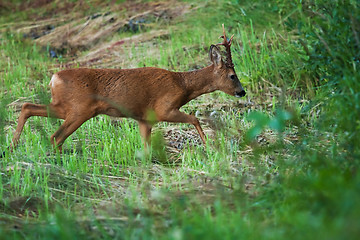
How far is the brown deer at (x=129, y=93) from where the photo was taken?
5309mm

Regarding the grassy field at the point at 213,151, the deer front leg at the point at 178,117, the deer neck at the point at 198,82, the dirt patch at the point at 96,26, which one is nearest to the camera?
the grassy field at the point at 213,151

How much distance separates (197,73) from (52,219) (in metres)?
3.27

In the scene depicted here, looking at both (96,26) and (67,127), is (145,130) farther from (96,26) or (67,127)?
(96,26)

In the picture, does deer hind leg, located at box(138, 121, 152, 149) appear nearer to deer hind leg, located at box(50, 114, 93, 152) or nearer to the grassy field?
the grassy field

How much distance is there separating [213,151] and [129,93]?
3.90 ft

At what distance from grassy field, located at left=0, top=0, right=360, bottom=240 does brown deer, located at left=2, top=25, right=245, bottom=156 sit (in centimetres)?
23

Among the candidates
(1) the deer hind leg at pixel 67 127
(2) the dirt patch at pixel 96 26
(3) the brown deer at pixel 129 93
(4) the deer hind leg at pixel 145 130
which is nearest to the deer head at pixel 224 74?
(3) the brown deer at pixel 129 93

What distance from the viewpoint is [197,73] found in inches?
236

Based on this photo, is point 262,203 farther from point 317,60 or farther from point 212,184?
point 317,60

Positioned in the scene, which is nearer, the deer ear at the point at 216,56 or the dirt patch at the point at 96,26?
the deer ear at the point at 216,56

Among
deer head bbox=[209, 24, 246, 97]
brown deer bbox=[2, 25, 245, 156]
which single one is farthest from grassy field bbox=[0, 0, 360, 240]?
deer head bbox=[209, 24, 246, 97]

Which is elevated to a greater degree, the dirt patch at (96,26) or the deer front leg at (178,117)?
the dirt patch at (96,26)

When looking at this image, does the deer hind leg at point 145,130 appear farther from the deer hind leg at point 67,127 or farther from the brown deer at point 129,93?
the deer hind leg at point 67,127

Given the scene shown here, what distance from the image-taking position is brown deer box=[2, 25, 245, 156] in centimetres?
531
